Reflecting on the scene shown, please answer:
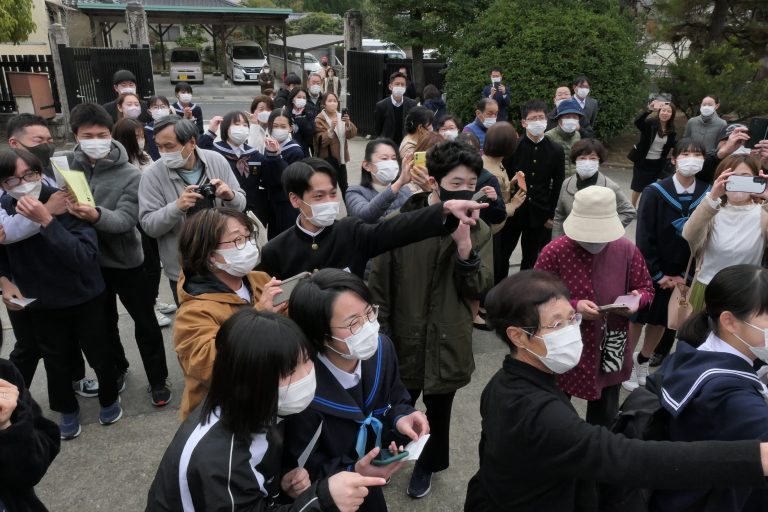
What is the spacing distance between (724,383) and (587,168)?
117 inches

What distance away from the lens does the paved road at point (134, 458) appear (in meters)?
3.16

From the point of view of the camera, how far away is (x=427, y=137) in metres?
4.22

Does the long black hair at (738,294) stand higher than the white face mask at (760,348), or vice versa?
the long black hair at (738,294)

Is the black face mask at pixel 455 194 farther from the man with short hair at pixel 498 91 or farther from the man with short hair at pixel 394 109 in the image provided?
the man with short hair at pixel 498 91

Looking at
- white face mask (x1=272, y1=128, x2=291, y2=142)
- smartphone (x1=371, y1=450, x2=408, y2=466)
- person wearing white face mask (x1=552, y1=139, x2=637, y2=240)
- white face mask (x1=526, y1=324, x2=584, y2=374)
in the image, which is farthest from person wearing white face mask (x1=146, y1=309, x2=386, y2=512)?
white face mask (x1=272, y1=128, x2=291, y2=142)

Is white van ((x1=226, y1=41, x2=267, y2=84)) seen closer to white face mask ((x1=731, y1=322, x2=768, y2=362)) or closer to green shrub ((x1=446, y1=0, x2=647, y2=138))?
green shrub ((x1=446, y1=0, x2=647, y2=138))

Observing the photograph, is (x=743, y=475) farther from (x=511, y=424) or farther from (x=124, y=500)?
(x=124, y=500)

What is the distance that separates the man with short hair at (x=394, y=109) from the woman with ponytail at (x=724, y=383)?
721 centimetres

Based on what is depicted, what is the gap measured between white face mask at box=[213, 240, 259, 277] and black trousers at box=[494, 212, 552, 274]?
325cm

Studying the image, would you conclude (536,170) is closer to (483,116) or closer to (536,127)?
(536,127)

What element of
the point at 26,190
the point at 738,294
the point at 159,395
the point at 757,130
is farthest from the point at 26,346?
the point at 757,130

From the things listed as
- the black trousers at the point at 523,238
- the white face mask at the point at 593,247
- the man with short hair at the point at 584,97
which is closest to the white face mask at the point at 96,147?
the white face mask at the point at 593,247

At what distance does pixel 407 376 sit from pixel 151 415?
1.96 m

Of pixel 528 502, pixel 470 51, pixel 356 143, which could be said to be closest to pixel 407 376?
pixel 528 502
